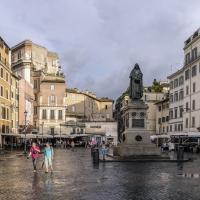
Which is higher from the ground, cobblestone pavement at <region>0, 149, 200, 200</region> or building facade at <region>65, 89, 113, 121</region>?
building facade at <region>65, 89, 113, 121</region>

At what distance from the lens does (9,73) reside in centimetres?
8425

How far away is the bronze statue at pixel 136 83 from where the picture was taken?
41281mm

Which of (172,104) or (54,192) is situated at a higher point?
(172,104)

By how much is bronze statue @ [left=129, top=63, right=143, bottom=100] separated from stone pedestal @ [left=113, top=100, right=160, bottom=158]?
4.92ft

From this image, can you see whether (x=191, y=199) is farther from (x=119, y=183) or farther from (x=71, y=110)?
(x=71, y=110)

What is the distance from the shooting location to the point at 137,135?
39.4 m

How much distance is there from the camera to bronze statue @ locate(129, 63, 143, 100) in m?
41.3

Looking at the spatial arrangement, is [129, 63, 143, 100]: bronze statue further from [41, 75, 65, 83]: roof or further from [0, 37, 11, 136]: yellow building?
[41, 75, 65, 83]: roof

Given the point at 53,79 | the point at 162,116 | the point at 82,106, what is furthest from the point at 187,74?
the point at 82,106

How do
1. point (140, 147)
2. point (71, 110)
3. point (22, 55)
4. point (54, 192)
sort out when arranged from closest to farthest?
point (54, 192), point (140, 147), point (22, 55), point (71, 110)

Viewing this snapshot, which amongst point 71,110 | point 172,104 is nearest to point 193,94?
point 172,104

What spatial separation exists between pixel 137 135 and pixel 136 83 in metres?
4.95

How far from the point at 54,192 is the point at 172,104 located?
270ft

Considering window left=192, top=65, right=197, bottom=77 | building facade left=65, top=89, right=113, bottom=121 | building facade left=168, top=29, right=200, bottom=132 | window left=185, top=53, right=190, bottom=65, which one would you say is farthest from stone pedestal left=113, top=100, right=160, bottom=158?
building facade left=65, top=89, right=113, bottom=121
